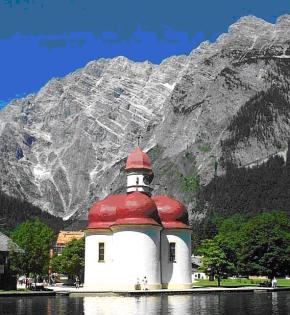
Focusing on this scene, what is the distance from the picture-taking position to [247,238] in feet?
325

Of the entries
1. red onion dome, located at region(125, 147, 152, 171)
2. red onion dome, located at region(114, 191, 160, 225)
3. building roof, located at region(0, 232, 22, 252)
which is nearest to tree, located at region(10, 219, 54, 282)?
building roof, located at region(0, 232, 22, 252)

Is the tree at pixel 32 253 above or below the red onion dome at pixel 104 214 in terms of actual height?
below

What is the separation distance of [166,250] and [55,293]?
1532 centimetres

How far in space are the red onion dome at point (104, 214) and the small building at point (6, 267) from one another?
9.11 meters

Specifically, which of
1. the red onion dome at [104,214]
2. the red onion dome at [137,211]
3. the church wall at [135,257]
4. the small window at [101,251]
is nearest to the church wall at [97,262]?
the small window at [101,251]

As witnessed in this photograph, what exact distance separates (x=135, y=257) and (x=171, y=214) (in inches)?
322

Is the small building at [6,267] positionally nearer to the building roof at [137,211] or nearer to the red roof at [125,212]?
the building roof at [137,211]

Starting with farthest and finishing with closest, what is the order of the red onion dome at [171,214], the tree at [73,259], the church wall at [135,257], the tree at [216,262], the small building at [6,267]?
the tree at [73,259] < the tree at [216,262] < the red onion dome at [171,214] < the small building at [6,267] < the church wall at [135,257]

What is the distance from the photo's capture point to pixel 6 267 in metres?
69.6

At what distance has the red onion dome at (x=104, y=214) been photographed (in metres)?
70.1

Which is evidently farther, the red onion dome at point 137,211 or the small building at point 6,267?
the small building at point 6,267

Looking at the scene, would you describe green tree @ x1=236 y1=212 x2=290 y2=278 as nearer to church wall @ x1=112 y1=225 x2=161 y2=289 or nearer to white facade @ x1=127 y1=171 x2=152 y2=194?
white facade @ x1=127 y1=171 x2=152 y2=194

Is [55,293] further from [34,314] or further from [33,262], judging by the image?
[34,314]

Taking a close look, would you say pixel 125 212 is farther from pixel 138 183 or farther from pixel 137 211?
pixel 138 183
